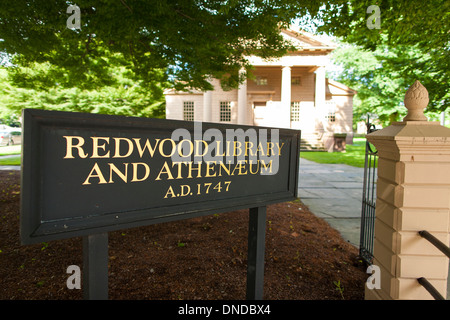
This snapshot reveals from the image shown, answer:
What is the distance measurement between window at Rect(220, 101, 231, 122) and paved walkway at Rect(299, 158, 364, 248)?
836 inches

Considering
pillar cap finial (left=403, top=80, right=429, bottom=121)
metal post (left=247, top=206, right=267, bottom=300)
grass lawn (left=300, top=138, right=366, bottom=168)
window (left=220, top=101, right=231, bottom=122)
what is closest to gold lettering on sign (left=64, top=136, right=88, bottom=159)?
metal post (left=247, top=206, right=267, bottom=300)

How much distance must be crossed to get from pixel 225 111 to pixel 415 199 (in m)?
29.9

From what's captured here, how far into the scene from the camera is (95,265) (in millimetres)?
1462

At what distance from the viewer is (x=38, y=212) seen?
124 cm

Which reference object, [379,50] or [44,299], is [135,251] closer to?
[44,299]

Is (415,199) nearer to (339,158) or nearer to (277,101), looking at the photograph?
(339,158)

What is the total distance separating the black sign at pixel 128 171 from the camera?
1.24 metres

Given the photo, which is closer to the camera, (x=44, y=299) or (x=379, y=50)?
(x=44, y=299)

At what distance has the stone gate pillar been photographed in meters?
2.30

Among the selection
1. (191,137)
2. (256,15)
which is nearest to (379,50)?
(256,15)

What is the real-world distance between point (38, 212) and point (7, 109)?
92.5ft

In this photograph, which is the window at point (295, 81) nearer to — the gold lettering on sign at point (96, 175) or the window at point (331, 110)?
the window at point (331, 110)

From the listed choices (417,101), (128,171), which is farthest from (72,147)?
(417,101)

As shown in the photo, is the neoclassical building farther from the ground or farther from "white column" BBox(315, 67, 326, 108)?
the ground
